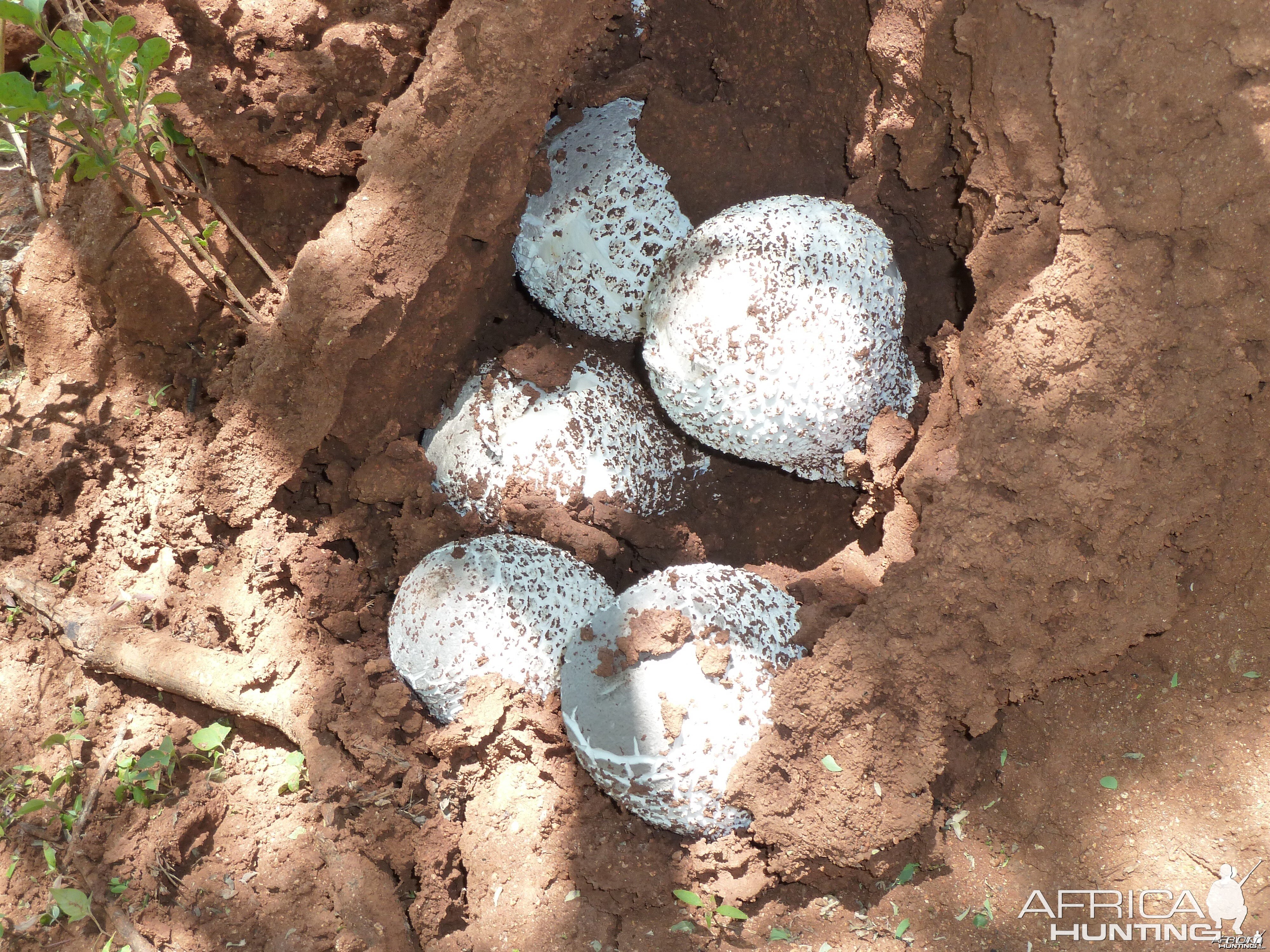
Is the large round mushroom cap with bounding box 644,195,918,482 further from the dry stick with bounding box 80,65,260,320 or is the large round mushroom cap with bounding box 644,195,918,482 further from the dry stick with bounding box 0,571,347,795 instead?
the dry stick with bounding box 0,571,347,795

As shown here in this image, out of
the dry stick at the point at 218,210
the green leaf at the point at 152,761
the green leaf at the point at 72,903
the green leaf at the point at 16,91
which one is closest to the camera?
the green leaf at the point at 16,91

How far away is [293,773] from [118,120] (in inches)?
62.1

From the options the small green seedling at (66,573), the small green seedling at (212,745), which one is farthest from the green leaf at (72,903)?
the small green seedling at (66,573)

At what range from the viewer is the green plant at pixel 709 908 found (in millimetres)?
1743

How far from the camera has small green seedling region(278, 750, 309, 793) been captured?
1.97 metres

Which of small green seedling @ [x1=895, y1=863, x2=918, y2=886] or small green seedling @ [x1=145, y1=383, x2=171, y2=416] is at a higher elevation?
small green seedling @ [x1=145, y1=383, x2=171, y2=416]

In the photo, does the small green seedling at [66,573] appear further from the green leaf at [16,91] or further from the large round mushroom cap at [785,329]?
the large round mushroom cap at [785,329]

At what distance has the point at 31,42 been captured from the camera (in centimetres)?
233

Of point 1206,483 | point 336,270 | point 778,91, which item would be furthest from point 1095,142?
point 336,270

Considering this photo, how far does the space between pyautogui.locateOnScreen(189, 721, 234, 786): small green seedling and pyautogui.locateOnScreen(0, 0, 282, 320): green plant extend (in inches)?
40.4

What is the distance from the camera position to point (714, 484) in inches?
95.5

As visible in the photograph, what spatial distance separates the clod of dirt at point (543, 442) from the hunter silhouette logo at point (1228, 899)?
1.40m

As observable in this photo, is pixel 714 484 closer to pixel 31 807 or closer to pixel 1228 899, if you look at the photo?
pixel 1228 899

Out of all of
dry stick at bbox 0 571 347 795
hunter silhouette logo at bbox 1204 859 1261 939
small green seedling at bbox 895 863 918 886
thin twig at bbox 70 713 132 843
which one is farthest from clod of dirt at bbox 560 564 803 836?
thin twig at bbox 70 713 132 843
